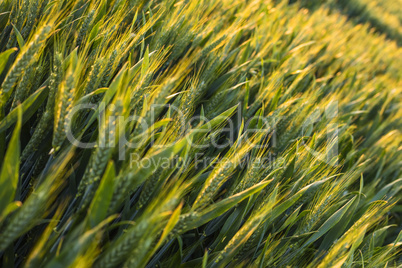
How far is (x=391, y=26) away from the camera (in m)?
6.05

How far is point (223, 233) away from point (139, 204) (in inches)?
11.5

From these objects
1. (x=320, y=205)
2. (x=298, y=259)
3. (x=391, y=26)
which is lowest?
(x=298, y=259)

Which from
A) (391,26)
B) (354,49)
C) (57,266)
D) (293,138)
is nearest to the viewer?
(57,266)

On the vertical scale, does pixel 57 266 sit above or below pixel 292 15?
below

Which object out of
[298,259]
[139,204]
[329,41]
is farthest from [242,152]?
[329,41]

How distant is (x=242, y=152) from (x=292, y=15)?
238 cm

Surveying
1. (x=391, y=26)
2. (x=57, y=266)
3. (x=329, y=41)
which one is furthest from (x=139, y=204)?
(x=391, y=26)

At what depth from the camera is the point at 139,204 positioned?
0.74m

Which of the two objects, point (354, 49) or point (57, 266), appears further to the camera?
point (354, 49)

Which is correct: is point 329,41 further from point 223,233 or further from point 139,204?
point 139,204

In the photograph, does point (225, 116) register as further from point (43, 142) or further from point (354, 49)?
point (354, 49)

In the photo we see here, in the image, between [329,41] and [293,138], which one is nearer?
[293,138]

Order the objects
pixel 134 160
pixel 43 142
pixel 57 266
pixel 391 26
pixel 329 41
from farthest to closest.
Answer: pixel 391 26 → pixel 329 41 → pixel 43 142 → pixel 134 160 → pixel 57 266

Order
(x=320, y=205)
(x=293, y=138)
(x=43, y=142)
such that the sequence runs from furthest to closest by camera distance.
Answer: (x=293, y=138), (x=320, y=205), (x=43, y=142)
